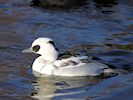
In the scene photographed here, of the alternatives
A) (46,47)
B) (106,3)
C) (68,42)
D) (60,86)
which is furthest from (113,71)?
(106,3)

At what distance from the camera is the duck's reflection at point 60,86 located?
11.8 metres

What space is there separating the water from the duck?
0.13m

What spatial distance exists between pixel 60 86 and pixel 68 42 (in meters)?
3.37

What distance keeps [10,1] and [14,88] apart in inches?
315

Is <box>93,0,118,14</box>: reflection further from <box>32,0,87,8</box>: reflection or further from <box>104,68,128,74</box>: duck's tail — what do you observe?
<box>104,68,128,74</box>: duck's tail

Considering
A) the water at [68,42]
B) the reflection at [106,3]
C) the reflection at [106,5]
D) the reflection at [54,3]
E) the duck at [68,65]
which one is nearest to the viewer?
the water at [68,42]

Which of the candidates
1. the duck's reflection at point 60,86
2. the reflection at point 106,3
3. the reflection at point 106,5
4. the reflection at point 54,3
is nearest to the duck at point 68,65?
the duck's reflection at point 60,86

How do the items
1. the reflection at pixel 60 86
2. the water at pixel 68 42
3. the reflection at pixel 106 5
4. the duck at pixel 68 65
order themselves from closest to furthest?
the reflection at pixel 60 86, the water at pixel 68 42, the duck at pixel 68 65, the reflection at pixel 106 5

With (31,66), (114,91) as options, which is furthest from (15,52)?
(114,91)

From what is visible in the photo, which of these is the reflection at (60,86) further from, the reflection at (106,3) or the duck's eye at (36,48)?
the reflection at (106,3)

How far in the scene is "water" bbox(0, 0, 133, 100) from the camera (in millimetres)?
12057

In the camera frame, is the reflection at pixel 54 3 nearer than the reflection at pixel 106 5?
No

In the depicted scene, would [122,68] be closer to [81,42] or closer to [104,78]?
[104,78]

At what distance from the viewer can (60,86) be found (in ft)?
40.6
